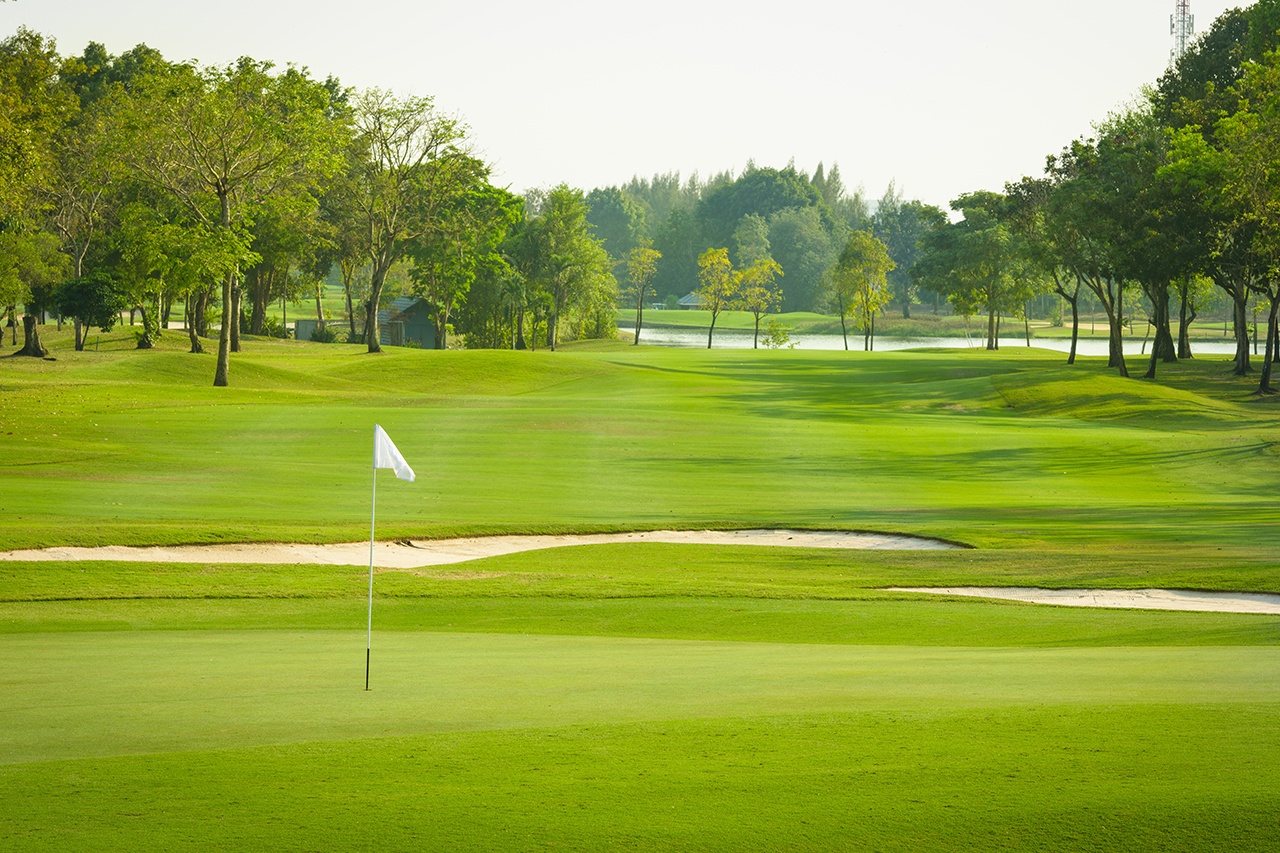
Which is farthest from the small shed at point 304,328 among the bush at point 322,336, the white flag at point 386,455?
the white flag at point 386,455

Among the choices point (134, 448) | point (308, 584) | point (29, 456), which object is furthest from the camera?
point (134, 448)

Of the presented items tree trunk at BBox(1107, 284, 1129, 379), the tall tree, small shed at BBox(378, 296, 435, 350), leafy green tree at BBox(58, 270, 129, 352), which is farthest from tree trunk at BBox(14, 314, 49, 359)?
tree trunk at BBox(1107, 284, 1129, 379)

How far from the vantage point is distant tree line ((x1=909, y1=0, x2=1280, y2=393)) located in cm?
4422

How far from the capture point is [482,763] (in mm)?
7441

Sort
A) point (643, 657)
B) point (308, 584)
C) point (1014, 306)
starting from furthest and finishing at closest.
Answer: point (1014, 306), point (308, 584), point (643, 657)

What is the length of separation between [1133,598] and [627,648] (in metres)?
8.38

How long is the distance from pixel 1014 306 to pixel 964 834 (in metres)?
110

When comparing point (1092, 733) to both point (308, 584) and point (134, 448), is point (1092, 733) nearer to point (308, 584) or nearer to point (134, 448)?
point (308, 584)

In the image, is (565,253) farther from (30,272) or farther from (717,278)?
(30,272)

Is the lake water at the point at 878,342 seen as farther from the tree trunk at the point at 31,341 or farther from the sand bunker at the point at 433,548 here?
the sand bunker at the point at 433,548

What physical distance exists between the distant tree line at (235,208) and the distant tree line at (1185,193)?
37.7 metres

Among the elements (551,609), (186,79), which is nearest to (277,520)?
(551,609)

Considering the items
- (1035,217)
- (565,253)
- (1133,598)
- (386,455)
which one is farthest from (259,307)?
(386,455)

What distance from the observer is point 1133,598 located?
17.3 m
